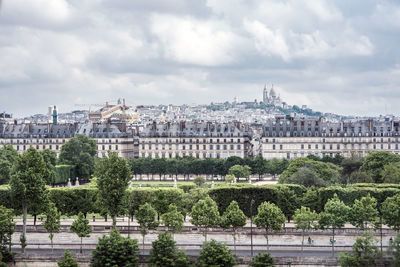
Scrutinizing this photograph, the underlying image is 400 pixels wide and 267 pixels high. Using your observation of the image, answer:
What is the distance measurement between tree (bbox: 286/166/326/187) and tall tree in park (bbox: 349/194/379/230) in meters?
16.9

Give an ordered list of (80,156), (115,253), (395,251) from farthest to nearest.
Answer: (80,156), (115,253), (395,251)

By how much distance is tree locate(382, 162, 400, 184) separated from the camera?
237ft

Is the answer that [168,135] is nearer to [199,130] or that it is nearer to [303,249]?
[199,130]

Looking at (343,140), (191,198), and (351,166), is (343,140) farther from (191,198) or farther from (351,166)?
(191,198)

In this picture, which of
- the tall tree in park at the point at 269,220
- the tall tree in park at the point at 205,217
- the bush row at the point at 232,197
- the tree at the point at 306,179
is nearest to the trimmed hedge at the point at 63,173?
the bush row at the point at 232,197

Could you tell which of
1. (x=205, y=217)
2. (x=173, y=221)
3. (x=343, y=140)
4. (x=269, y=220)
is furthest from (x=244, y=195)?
(x=343, y=140)

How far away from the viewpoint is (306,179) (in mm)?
71938

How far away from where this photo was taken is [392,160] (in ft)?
277

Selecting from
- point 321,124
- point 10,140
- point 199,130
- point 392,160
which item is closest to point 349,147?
point 321,124

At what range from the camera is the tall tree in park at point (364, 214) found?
53.1 meters

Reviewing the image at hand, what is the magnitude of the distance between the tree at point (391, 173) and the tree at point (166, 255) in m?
32.8

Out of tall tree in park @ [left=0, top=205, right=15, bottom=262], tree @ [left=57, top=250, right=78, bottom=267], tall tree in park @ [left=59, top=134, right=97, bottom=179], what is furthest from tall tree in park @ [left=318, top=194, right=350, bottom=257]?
tall tree in park @ [left=59, top=134, right=97, bottom=179]

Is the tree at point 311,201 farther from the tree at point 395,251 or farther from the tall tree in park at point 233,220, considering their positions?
the tree at point 395,251

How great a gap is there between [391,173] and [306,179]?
8.39m
